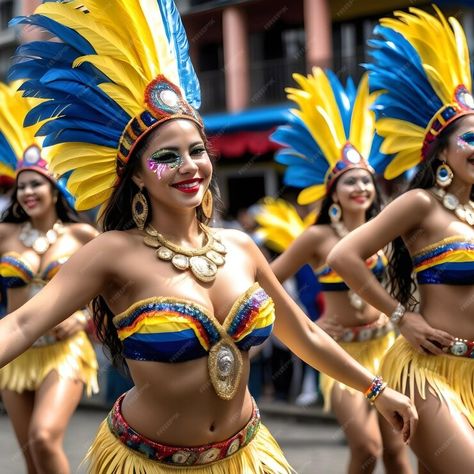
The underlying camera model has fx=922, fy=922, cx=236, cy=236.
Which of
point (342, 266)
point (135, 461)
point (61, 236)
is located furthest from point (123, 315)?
point (61, 236)

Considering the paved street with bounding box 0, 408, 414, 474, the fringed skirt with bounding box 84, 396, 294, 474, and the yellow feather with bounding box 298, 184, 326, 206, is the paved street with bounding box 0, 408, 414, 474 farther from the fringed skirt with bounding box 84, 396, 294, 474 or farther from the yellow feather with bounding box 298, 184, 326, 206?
the fringed skirt with bounding box 84, 396, 294, 474

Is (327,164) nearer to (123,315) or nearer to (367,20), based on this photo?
(123,315)

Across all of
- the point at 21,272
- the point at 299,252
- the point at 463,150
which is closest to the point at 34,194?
the point at 21,272

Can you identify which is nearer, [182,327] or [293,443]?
[182,327]

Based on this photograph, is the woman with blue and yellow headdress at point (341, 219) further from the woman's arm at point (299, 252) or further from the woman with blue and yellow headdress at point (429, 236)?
the woman with blue and yellow headdress at point (429, 236)

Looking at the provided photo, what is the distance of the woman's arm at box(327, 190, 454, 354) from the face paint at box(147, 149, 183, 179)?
126cm

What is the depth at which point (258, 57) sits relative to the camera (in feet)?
69.9

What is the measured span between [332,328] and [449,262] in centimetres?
193

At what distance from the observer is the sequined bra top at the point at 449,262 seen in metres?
3.94

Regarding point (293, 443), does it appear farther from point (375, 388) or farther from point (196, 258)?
point (196, 258)

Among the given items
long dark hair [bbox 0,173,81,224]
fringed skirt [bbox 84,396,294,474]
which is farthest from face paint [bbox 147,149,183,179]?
long dark hair [bbox 0,173,81,224]

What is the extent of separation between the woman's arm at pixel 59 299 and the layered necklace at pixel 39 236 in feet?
8.55

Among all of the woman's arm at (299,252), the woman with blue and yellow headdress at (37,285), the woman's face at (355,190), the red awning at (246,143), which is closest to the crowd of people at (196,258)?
the woman's face at (355,190)

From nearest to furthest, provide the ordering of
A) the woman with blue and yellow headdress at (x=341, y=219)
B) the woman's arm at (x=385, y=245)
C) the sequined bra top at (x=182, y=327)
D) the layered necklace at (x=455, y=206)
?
1. the sequined bra top at (x=182, y=327)
2. the woman's arm at (x=385, y=245)
3. the layered necklace at (x=455, y=206)
4. the woman with blue and yellow headdress at (x=341, y=219)
